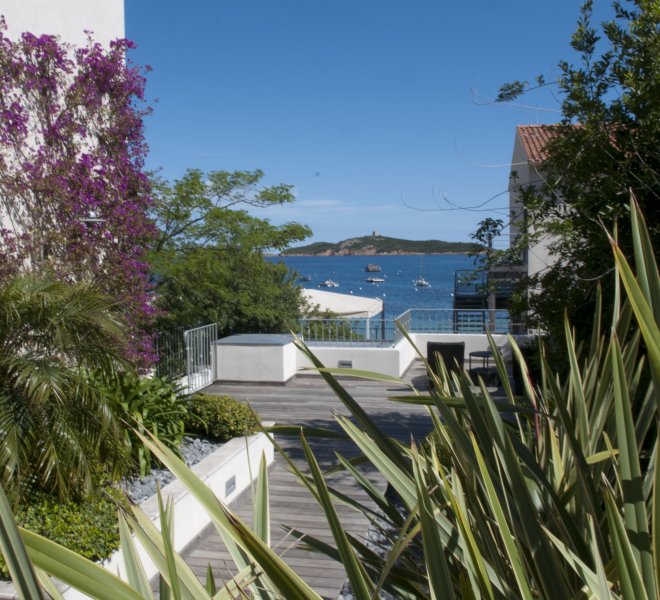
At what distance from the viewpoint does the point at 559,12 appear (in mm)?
5965

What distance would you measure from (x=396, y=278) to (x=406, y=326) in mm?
102757

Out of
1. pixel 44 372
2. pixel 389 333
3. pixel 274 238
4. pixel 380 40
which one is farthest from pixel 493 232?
pixel 389 333

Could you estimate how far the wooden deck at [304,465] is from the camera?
14.7 feet

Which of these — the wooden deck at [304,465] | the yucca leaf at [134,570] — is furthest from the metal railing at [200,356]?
the yucca leaf at [134,570]

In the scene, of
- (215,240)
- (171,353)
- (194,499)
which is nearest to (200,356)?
(171,353)

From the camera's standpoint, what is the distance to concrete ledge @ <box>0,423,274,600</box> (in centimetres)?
418

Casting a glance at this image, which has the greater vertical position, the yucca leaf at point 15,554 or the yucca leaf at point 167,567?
the yucca leaf at point 15,554

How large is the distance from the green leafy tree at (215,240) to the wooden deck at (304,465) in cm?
239

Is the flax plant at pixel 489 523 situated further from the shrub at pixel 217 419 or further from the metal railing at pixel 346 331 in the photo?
the metal railing at pixel 346 331

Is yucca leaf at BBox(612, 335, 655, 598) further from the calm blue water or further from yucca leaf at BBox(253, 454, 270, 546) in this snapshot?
the calm blue water

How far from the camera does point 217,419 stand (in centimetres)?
651

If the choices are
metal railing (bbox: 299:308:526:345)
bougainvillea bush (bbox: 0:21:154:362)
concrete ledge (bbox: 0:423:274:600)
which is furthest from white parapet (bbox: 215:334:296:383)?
concrete ledge (bbox: 0:423:274:600)

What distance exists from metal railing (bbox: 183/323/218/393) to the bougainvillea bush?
2.49 metres

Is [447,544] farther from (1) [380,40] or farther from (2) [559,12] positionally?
(1) [380,40]
